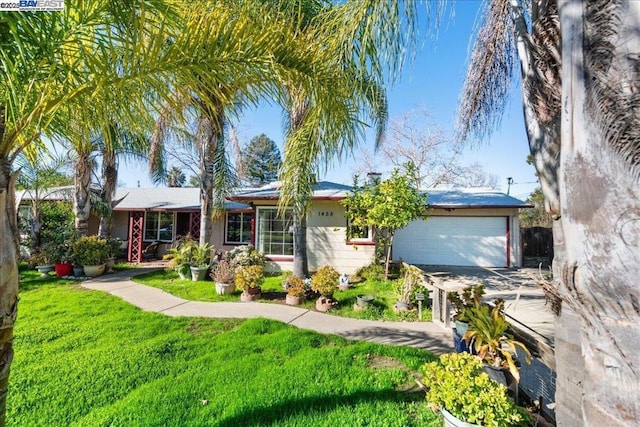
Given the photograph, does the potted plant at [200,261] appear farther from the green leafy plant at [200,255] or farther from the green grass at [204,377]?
the green grass at [204,377]

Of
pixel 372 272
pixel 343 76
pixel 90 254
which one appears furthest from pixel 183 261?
pixel 343 76

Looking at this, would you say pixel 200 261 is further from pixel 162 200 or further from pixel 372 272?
pixel 162 200

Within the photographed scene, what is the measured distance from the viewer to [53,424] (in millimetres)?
2967

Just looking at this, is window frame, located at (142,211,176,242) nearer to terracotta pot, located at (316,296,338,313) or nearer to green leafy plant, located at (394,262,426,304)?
terracotta pot, located at (316,296,338,313)

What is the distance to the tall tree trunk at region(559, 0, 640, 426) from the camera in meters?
1.03

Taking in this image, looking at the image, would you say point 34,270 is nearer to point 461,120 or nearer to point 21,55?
point 21,55

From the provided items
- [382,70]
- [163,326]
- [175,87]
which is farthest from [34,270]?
[382,70]

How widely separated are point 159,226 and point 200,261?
779 cm

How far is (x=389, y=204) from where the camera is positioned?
866 centimetres

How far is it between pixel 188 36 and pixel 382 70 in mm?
1600

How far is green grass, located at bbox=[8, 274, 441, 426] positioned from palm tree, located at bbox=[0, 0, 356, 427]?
4.88 feet

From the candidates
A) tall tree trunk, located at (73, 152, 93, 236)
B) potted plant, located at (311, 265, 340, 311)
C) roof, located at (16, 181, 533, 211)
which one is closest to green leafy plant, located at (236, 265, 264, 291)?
potted plant, located at (311, 265, 340, 311)

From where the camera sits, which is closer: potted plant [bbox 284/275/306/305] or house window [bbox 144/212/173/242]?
potted plant [bbox 284/275/306/305]

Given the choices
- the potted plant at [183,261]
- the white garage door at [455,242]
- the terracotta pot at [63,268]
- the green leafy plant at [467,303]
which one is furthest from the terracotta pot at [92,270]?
the green leafy plant at [467,303]
